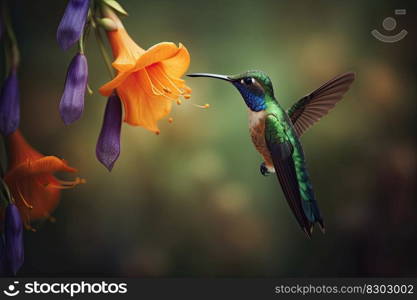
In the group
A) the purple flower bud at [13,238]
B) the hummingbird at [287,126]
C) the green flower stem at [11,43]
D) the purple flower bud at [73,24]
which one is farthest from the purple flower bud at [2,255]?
the hummingbird at [287,126]

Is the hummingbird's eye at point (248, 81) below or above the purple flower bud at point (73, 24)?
below

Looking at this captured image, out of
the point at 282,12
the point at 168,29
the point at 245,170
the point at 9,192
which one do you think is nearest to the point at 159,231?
the point at 245,170

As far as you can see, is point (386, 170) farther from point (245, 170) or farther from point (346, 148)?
point (245, 170)

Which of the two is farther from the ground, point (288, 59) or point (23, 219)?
point (288, 59)

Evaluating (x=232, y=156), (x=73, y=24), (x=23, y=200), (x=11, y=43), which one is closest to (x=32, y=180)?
(x=23, y=200)

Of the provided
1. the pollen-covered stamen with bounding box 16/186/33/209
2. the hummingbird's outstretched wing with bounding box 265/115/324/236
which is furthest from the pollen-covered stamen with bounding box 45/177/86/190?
the hummingbird's outstretched wing with bounding box 265/115/324/236

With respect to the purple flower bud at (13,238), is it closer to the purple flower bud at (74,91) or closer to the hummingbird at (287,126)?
the purple flower bud at (74,91)
